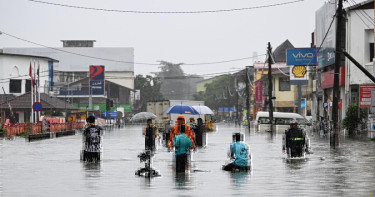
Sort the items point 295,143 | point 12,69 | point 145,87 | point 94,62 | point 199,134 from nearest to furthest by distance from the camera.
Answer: point 295,143 → point 199,134 → point 12,69 → point 94,62 → point 145,87

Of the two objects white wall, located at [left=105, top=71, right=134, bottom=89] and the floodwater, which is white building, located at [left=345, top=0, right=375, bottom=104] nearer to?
the floodwater

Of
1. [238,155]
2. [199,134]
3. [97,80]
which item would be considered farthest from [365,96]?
[97,80]

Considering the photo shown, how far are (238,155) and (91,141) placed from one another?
202 inches

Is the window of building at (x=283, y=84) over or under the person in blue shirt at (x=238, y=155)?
over

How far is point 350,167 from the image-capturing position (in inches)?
869

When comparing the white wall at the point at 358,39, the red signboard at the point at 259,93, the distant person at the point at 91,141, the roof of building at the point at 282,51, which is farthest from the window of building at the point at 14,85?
the distant person at the point at 91,141

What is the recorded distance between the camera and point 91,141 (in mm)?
23000

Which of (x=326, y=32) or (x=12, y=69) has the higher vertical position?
(x=326, y=32)

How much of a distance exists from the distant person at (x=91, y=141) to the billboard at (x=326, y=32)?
4035 centimetres

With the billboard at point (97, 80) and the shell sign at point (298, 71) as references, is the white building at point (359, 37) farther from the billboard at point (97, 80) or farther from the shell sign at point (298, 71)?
the billboard at point (97, 80)

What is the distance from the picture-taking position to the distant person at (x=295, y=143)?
25.2m

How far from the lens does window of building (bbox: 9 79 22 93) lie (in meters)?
95.0

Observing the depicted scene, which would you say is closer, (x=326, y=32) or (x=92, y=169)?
(x=92, y=169)

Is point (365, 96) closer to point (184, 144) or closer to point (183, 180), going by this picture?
point (184, 144)
